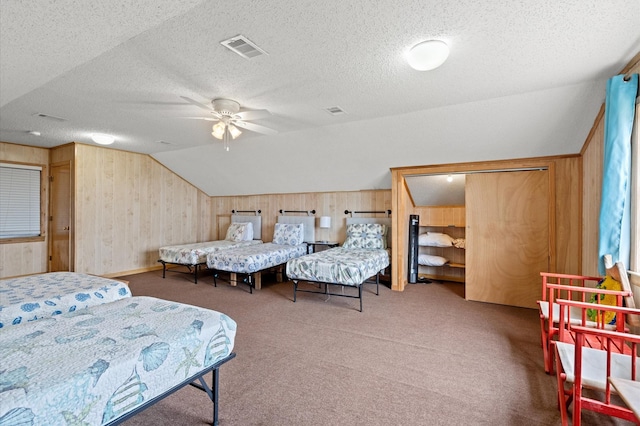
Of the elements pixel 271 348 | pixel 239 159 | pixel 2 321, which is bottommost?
pixel 271 348

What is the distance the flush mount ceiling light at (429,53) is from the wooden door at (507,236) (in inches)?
103

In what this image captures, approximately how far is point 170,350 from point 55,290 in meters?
1.82

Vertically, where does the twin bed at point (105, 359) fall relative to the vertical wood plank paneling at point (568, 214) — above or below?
below

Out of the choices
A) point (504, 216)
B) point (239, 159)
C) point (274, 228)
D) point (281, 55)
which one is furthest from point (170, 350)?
point (274, 228)

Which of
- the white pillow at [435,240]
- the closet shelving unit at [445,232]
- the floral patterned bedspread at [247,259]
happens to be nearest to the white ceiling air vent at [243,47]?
the floral patterned bedspread at [247,259]

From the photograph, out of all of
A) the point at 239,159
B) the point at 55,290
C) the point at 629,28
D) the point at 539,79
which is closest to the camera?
the point at 629,28

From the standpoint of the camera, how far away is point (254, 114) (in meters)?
3.57

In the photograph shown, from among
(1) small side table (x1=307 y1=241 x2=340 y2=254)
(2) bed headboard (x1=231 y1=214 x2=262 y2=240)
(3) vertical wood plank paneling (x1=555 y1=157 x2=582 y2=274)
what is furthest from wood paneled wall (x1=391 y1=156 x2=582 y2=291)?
(2) bed headboard (x1=231 y1=214 x2=262 y2=240)

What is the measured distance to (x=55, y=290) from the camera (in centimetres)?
242

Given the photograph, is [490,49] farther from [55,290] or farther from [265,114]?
[55,290]

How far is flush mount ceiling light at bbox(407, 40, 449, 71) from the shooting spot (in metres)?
2.02

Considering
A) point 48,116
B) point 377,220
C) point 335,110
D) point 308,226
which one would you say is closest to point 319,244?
point 308,226

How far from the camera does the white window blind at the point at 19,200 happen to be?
198 inches

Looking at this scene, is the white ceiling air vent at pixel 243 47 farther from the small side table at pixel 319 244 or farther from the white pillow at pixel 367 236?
the small side table at pixel 319 244
